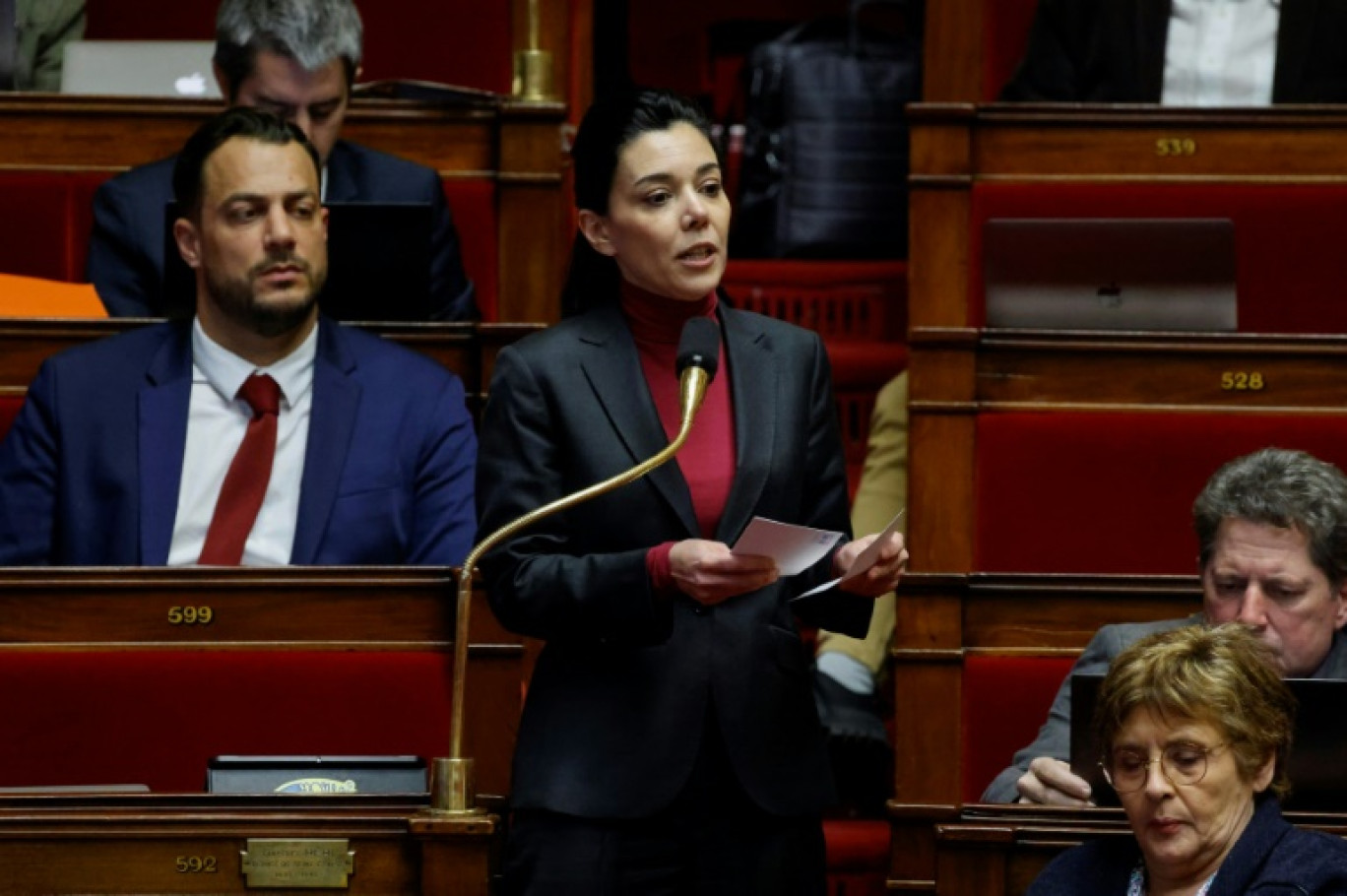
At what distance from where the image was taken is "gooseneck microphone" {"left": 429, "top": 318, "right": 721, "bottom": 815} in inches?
43.9

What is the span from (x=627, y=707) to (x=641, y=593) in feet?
0.21

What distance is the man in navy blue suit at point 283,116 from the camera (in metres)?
1.83

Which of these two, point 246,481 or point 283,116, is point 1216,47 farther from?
point 246,481

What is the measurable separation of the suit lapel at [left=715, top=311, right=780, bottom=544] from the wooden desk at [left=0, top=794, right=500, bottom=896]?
0.59 feet

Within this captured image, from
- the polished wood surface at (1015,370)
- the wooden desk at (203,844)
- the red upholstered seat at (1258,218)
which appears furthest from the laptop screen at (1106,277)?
the wooden desk at (203,844)

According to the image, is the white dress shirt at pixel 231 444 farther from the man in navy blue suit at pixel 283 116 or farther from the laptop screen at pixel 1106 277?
the laptop screen at pixel 1106 277

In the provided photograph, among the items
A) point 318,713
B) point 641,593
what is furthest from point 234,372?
point 641,593

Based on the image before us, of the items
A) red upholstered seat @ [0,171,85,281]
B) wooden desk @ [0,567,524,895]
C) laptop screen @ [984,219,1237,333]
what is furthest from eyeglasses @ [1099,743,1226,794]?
red upholstered seat @ [0,171,85,281]

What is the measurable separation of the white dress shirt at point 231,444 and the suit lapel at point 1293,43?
2.69 feet

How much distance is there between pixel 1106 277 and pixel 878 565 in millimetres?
659

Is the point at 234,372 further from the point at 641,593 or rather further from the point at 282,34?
the point at 641,593

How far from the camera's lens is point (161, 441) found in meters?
1.56

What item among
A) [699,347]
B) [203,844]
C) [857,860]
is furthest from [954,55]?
[203,844]

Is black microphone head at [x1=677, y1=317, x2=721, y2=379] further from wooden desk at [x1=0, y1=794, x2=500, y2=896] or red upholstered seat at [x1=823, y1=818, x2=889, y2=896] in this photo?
red upholstered seat at [x1=823, y1=818, x2=889, y2=896]
